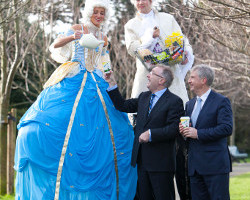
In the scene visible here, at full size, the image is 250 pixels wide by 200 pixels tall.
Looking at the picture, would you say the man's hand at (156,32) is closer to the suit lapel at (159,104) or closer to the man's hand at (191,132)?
the suit lapel at (159,104)

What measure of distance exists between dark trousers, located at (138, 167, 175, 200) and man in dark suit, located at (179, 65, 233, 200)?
246 millimetres

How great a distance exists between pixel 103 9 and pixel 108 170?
1990 mm

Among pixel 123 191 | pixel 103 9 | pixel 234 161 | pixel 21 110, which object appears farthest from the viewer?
pixel 234 161

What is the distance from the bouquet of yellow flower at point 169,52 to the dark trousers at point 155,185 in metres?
1.32

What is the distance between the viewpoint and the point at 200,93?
4004 millimetres

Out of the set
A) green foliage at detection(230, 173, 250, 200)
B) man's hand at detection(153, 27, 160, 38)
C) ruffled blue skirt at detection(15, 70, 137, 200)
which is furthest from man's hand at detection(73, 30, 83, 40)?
green foliage at detection(230, 173, 250, 200)

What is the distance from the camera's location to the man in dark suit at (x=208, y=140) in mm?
3742

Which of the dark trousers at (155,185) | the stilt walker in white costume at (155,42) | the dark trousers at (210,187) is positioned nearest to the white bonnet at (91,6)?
the stilt walker in white costume at (155,42)

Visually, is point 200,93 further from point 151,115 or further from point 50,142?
point 50,142

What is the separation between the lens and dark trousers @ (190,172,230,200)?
375 cm

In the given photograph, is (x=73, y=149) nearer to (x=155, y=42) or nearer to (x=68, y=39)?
(x=68, y=39)

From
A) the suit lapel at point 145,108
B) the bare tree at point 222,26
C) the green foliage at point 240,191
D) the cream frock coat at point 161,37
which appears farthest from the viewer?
the green foliage at point 240,191

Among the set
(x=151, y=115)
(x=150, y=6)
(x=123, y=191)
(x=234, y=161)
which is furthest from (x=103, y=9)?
(x=234, y=161)

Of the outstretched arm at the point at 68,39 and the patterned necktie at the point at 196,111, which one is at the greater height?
the outstretched arm at the point at 68,39
